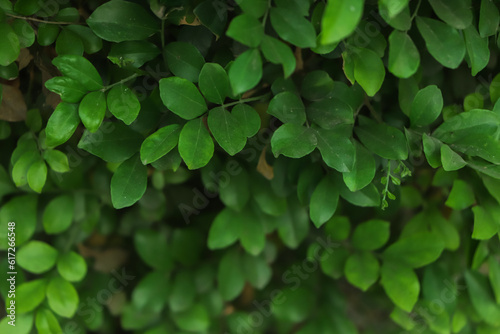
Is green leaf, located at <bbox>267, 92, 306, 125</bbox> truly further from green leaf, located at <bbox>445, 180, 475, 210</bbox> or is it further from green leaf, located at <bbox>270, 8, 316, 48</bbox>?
green leaf, located at <bbox>445, 180, 475, 210</bbox>

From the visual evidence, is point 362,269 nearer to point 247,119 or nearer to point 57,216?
point 247,119

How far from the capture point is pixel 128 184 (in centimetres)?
67

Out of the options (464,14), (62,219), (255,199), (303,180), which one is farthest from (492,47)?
(62,219)

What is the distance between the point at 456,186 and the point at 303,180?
247 millimetres

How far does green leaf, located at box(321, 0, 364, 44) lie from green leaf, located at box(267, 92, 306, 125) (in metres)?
0.19

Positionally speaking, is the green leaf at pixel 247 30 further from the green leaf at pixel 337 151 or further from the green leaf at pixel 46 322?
the green leaf at pixel 46 322

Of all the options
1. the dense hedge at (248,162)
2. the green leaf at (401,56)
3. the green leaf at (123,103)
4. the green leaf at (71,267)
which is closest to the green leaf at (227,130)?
the dense hedge at (248,162)

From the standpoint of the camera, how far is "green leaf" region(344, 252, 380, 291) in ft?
2.75

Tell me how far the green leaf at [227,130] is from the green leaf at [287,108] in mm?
54

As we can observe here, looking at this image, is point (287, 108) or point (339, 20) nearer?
point (339, 20)

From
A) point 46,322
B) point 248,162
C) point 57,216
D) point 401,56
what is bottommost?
point 46,322

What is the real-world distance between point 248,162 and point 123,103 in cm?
30

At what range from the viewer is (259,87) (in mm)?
757

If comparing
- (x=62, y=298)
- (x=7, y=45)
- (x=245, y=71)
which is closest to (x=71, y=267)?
(x=62, y=298)
